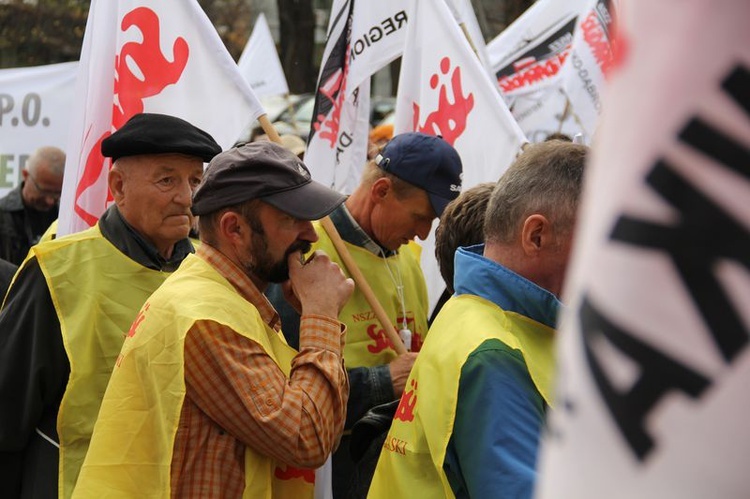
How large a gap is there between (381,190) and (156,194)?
102 centimetres

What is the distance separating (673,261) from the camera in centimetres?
86

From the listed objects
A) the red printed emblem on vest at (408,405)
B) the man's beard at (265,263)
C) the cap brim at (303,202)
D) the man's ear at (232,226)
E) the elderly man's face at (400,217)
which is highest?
the cap brim at (303,202)

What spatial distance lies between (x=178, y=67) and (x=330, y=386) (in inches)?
79.4

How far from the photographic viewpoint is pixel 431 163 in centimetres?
445

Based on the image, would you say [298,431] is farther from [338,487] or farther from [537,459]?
[338,487]

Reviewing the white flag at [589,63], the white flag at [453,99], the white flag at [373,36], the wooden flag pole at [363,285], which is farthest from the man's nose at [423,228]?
the white flag at [589,63]

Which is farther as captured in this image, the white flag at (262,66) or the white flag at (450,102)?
the white flag at (262,66)

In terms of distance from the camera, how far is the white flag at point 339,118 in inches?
212

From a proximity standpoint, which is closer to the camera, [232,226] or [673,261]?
[673,261]

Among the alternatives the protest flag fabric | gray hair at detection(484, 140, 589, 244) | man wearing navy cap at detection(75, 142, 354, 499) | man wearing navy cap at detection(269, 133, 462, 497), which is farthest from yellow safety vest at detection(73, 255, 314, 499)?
the protest flag fabric

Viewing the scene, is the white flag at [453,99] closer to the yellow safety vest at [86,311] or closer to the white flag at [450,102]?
the white flag at [450,102]

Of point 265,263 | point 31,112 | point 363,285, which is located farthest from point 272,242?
point 31,112

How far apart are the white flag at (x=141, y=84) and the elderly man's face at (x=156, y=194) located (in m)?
0.66

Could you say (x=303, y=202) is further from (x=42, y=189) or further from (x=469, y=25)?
(x=42, y=189)
